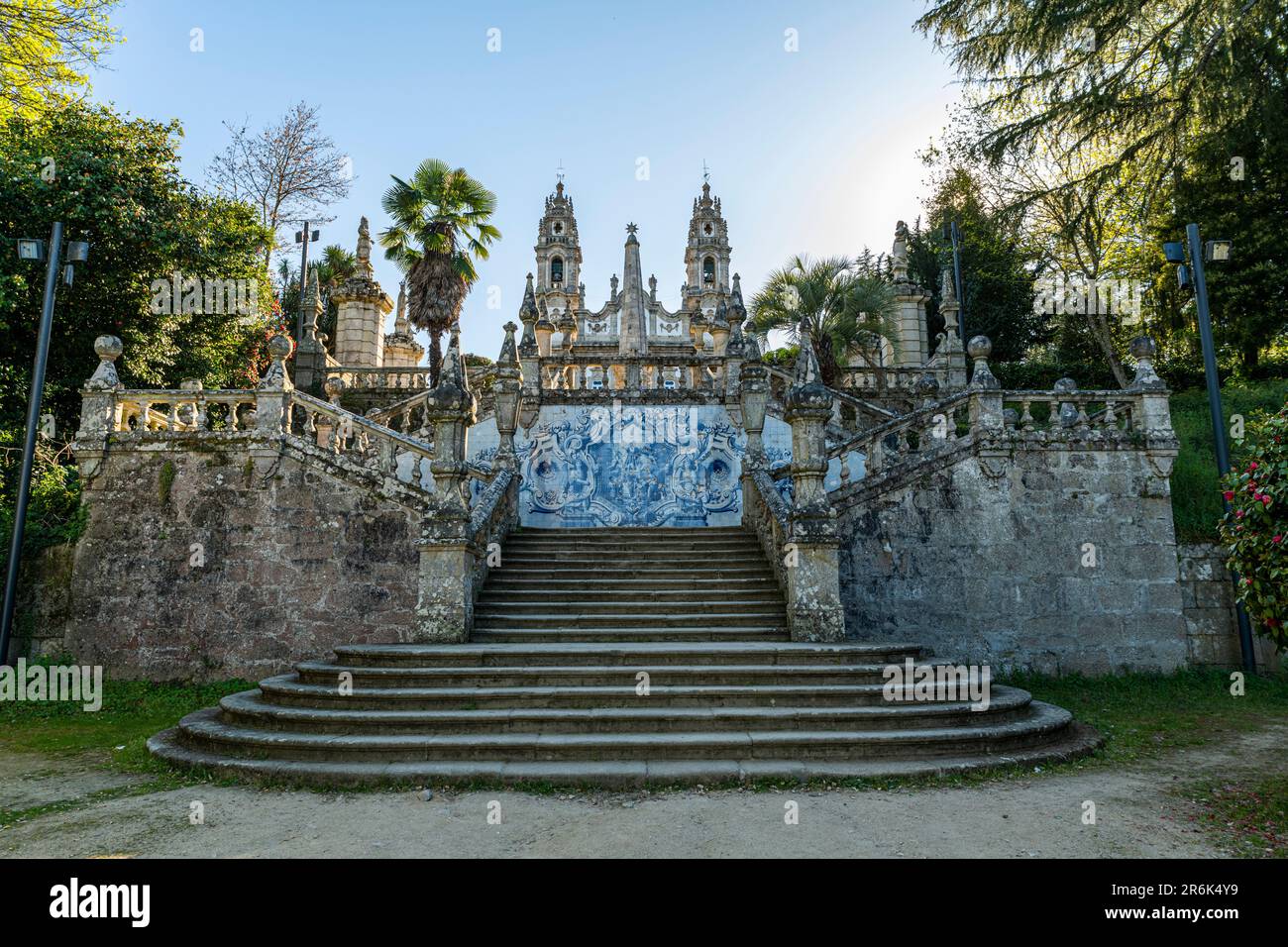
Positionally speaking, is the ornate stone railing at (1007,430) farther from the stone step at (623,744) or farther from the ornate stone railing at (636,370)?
the stone step at (623,744)

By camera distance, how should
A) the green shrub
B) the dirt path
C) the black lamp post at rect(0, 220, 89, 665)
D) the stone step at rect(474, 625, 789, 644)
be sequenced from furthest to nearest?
1. the green shrub
2. the black lamp post at rect(0, 220, 89, 665)
3. the stone step at rect(474, 625, 789, 644)
4. the dirt path

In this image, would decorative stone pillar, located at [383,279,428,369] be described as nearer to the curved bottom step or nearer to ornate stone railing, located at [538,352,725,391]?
ornate stone railing, located at [538,352,725,391]

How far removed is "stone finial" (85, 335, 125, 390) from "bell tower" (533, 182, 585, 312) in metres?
59.8

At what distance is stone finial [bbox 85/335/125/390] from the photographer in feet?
40.2

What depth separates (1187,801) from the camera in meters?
6.09

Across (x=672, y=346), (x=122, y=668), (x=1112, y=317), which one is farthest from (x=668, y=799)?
(x=672, y=346)

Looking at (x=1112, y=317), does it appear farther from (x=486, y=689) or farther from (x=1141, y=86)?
(x=486, y=689)

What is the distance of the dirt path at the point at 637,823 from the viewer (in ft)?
16.4

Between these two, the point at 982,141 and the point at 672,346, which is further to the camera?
the point at 672,346

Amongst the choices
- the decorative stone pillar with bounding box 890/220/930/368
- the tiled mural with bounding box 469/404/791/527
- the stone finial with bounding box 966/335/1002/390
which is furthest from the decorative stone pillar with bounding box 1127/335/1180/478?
the decorative stone pillar with bounding box 890/220/930/368

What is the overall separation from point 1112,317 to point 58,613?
31890 mm

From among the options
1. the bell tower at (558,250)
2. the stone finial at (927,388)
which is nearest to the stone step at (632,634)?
the stone finial at (927,388)

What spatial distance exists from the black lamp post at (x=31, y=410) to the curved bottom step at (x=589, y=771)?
6.11 meters

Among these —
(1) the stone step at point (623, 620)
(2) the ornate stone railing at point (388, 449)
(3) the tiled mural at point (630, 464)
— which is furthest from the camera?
(3) the tiled mural at point (630, 464)
